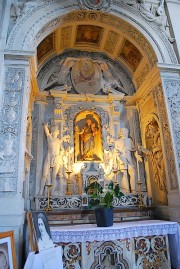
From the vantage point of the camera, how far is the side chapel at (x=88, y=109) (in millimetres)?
4828

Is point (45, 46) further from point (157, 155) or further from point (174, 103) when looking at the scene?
point (157, 155)

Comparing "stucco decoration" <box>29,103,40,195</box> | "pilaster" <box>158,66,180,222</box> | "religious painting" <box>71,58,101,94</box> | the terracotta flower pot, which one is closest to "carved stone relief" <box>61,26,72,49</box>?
"religious painting" <box>71,58,101,94</box>

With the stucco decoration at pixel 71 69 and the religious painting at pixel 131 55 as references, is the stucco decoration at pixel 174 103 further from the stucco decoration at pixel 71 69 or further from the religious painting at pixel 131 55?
the stucco decoration at pixel 71 69

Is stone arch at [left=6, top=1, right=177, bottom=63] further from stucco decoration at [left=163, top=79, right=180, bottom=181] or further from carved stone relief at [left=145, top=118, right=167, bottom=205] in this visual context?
carved stone relief at [left=145, top=118, right=167, bottom=205]

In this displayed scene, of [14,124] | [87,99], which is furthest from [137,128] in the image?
[14,124]

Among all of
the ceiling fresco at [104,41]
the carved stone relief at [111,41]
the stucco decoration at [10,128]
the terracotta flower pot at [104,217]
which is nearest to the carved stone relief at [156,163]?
the ceiling fresco at [104,41]

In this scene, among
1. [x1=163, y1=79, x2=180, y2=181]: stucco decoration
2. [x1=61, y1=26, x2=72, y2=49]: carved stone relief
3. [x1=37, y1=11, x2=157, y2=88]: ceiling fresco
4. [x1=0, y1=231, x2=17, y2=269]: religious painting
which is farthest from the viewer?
[x1=61, y1=26, x2=72, y2=49]: carved stone relief

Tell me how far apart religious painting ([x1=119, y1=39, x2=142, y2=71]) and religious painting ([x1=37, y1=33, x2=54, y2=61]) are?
2331mm

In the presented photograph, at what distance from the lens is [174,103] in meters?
5.46

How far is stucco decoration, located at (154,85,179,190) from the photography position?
5094 mm

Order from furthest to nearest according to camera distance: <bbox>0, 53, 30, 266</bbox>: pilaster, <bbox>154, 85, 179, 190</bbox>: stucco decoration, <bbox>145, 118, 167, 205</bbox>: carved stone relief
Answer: <bbox>145, 118, 167, 205</bbox>: carved stone relief, <bbox>154, 85, 179, 190</bbox>: stucco decoration, <bbox>0, 53, 30, 266</bbox>: pilaster

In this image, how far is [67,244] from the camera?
411 cm

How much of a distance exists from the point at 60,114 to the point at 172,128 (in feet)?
10.8

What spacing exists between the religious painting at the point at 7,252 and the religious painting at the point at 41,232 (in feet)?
1.30
